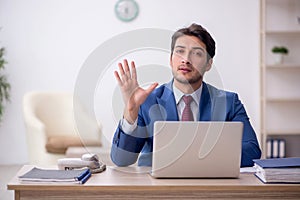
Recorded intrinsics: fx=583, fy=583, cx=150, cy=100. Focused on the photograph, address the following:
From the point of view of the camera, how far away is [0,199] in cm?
451

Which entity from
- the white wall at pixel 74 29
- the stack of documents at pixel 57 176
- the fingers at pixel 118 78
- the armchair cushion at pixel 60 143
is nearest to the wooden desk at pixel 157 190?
the stack of documents at pixel 57 176

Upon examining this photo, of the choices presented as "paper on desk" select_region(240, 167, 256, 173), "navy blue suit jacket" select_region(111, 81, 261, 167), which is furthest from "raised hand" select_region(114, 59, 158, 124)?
"paper on desk" select_region(240, 167, 256, 173)

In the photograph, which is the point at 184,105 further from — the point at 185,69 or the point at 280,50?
the point at 280,50

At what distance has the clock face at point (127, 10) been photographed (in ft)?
20.4

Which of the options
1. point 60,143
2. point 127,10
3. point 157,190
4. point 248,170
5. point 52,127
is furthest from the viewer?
point 127,10

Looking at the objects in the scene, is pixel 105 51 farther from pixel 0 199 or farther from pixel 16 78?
pixel 16 78

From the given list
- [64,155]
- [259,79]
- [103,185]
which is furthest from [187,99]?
[259,79]

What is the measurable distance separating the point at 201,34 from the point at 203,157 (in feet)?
2.14

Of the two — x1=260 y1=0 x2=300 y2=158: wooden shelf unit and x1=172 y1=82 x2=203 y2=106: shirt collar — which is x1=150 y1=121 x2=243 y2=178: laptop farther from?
x1=260 y1=0 x2=300 y2=158: wooden shelf unit

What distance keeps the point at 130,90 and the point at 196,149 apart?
33cm

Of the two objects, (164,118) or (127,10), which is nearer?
(164,118)

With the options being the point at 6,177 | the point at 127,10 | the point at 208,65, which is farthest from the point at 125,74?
the point at 127,10

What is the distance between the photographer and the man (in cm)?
237

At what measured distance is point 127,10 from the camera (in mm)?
6203
